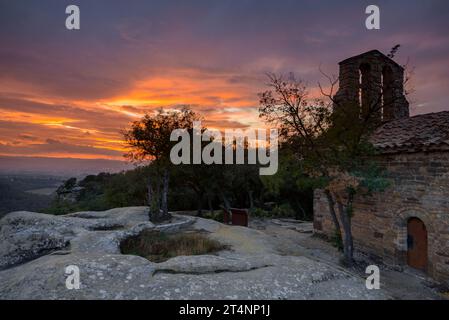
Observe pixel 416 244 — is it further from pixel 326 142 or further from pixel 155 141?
pixel 155 141

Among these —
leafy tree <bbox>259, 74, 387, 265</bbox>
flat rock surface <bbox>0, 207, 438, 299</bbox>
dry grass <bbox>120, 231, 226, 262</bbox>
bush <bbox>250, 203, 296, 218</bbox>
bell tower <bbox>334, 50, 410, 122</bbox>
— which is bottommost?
bush <bbox>250, 203, 296, 218</bbox>

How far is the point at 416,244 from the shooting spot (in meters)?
10.1

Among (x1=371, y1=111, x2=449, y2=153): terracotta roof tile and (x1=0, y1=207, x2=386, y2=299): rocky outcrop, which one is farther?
(x1=371, y1=111, x2=449, y2=153): terracotta roof tile

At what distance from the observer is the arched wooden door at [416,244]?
32.3 ft

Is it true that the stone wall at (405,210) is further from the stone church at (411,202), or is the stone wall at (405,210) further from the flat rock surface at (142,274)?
the flat rock surface at (142,274)

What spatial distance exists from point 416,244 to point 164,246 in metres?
8.89

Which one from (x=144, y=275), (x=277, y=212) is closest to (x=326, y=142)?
(x=144, y=275)

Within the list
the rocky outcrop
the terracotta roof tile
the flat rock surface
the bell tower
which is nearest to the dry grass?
the flat rock surface

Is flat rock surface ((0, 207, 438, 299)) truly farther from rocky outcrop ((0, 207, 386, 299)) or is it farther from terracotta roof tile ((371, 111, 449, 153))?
terracotta roof tile ((371, 111, 449, 153))

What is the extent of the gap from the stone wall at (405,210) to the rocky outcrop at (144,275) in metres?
4.05

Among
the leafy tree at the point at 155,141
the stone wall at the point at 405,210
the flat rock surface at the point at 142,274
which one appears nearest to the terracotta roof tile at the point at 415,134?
the stone wall at the point at 405,210

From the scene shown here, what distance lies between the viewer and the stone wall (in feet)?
29.6

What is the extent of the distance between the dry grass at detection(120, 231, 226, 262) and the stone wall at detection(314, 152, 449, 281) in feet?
20.6
